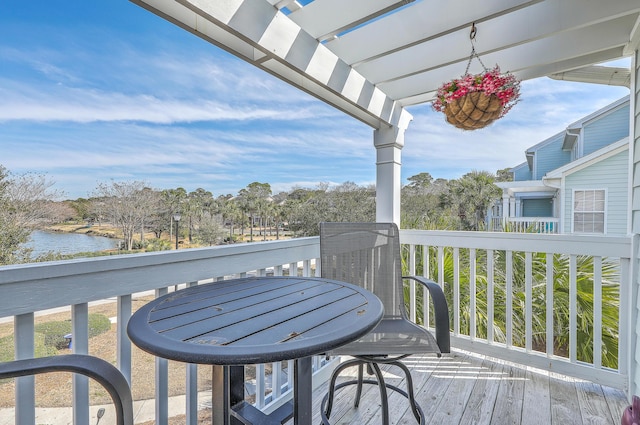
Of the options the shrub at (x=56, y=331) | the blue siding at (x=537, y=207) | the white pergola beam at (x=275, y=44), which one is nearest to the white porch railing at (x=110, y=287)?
the shrub at (x=56, y=331)

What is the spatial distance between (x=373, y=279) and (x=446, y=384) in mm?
1000

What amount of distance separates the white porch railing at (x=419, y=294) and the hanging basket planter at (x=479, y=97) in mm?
1080

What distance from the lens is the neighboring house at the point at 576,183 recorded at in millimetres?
2996

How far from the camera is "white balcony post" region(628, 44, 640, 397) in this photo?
187 centimetres

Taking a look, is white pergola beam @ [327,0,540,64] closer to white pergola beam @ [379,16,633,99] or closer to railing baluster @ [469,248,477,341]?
white pergola beam @ [379,16,633,99]

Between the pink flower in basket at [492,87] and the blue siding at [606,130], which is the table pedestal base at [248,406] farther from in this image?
the blue siding at [606,130]

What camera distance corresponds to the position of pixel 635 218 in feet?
6.33

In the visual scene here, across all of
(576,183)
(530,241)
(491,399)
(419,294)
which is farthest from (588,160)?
(491,399)

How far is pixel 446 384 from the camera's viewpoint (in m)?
2.28

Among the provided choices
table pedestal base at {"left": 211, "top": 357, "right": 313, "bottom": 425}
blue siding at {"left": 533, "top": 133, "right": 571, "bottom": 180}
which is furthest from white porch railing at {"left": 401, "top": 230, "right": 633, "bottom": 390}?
table pedestal base at {"left": 211, "top": 357, "right": 313, "bottom": 425}

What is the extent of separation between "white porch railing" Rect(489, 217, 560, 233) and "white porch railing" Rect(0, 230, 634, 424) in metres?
0.36

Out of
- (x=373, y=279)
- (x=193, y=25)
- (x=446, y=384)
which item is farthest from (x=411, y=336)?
(x=193, y=25)

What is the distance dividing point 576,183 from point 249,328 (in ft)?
12.6

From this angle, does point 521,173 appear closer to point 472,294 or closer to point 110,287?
point 472,294
